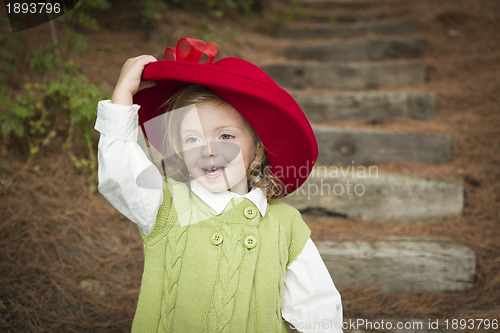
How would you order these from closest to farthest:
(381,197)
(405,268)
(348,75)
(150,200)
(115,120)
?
(115,120) < (150,200) < (405,268) < (381,197) < (348,75)

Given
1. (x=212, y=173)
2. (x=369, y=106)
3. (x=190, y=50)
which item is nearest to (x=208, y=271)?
(x=212, y=173)

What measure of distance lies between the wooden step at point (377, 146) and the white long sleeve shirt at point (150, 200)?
69.4 inches

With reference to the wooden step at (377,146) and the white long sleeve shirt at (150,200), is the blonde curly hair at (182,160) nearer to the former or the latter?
the white long sleeve shirt at (150,200)

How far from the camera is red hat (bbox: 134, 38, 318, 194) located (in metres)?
1.20

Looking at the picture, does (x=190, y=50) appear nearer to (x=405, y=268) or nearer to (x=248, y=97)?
(x=248, y=97)

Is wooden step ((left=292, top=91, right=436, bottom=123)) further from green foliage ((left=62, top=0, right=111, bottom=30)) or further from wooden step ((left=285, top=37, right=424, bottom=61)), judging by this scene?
green foliage ((left=62, top=0, right=111, bottom=30))

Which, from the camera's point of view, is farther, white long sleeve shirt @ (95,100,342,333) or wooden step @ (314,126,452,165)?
wooden step @ (314,126,452,165)

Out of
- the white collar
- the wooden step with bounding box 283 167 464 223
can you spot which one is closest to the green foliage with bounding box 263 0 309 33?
the wooden step with bounding box 283 167 464 223

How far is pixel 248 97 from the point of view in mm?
1266

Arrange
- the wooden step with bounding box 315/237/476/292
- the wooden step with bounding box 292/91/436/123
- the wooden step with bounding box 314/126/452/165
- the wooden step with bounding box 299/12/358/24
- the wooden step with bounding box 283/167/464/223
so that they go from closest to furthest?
the wooden step with bounding box 315/237/476/292 → the wooden step with bounding box 283/167/464/223 → the wooden step with bounding box 314/126/452/165 → the wooden step with bounding box 292/91/436/123 → the wooden step with bounding box 299/12/358/24

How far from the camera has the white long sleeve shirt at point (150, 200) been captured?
47.4 inches

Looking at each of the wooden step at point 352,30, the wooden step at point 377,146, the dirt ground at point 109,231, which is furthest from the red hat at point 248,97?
the wooden step at point 352,30

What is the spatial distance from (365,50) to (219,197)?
153 inches

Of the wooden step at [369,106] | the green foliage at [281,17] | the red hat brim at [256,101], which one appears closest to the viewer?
the red hat brim at [256,101]
